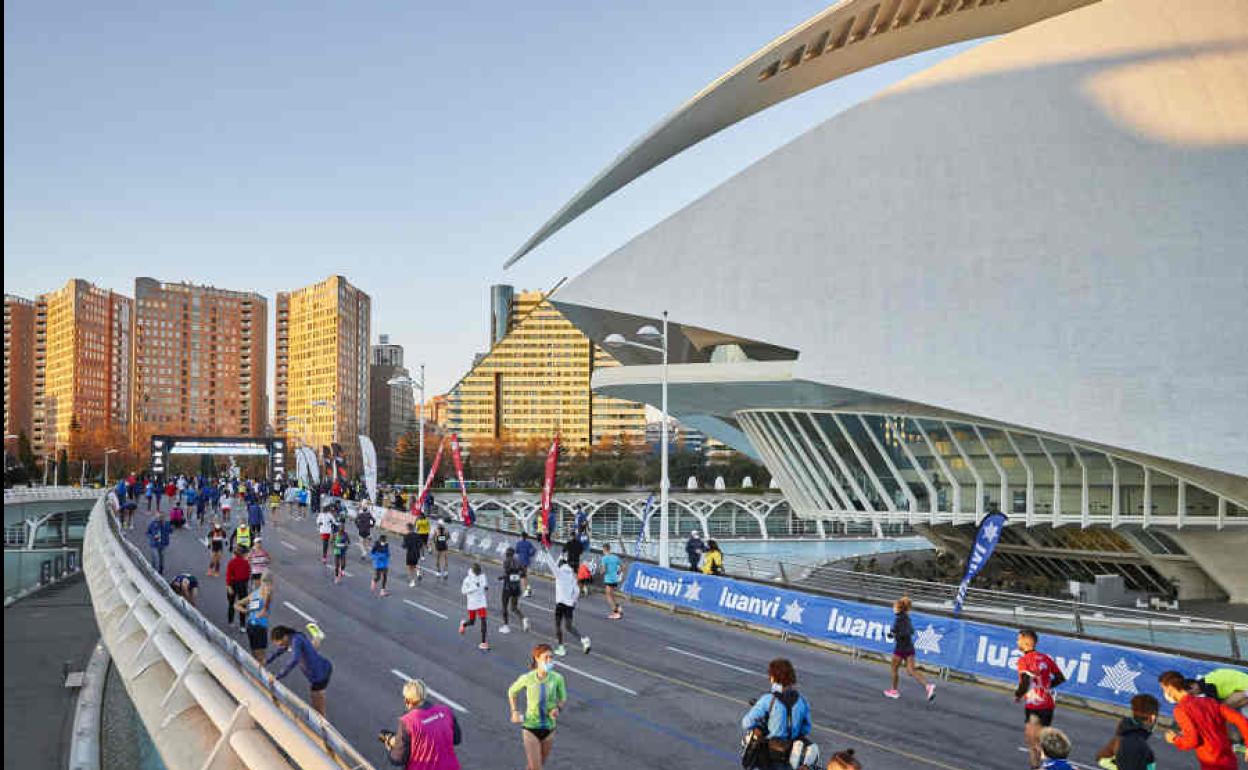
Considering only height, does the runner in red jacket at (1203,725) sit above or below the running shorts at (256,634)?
above

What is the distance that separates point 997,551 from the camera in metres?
35.8

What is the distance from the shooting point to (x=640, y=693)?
14516 millimetres

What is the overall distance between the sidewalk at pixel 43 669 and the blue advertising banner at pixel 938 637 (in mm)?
12587

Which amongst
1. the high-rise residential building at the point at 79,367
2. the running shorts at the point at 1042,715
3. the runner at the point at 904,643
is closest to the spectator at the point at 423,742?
the running shorts at the point at 1042,715

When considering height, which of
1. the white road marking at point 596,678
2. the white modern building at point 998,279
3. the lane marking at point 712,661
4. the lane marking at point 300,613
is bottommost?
the lane marking at point 712,661

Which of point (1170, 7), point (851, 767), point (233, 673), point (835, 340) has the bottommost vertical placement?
point (851, 767)

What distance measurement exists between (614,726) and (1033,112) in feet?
86.8

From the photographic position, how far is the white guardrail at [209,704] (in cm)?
539

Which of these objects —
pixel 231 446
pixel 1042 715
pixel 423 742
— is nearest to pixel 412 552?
pixel 1042 715

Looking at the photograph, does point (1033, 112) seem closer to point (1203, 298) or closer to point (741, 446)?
point (1203, 298)

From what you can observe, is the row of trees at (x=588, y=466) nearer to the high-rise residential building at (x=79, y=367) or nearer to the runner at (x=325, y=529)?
the high-rise residential building at (x=79, y=367)

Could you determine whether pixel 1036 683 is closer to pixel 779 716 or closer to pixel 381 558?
pixel 779 716

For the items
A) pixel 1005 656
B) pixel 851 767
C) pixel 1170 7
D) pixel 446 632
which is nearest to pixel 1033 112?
pixel 1170 7

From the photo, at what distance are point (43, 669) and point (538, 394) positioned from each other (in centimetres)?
16282
